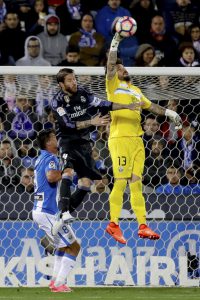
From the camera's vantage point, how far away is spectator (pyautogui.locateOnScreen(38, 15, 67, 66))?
709 inches

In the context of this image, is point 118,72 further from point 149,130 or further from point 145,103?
point 149,130

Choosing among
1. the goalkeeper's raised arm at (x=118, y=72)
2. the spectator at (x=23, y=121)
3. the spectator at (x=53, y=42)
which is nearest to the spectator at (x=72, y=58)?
the spectator at (x=53, y=42)

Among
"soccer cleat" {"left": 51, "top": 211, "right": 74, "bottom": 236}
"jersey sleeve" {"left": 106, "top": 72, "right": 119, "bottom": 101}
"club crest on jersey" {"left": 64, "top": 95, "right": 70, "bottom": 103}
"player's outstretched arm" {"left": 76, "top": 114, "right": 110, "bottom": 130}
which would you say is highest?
"jersey sleeve" {"left": 106, "top": 72, "right": 119, "bottom": 101}

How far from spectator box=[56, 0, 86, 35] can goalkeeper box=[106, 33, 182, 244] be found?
5.12 m

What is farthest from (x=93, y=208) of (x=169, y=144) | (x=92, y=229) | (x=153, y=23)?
(x=153, y=23)

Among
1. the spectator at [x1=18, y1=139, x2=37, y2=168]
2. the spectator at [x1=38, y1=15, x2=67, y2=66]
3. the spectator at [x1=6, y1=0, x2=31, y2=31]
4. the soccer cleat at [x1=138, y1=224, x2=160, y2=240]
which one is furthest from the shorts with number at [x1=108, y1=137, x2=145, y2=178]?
the spectator at [x1=6, y1=0, x2=31, y2=31]

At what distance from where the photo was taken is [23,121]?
47.3 ft

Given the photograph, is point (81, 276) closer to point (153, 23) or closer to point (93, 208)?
point (93, 208)

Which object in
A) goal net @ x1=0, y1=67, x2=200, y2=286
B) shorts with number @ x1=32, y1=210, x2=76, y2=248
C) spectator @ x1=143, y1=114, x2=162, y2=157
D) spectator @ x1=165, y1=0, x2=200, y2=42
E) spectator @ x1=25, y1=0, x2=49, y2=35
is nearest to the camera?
shorts with number @ x1=32, y1=210, x2=76, y2=248

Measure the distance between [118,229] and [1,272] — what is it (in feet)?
5.07

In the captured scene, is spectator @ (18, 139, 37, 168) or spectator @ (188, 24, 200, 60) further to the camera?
spectator @ (188, 24, 200, 60)

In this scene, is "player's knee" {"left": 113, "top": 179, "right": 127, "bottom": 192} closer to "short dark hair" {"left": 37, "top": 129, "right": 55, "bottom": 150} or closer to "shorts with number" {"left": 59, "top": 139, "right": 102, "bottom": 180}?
"shorts with number" {"left": 59, "top": 139, "right": 102, "bottom": 180}

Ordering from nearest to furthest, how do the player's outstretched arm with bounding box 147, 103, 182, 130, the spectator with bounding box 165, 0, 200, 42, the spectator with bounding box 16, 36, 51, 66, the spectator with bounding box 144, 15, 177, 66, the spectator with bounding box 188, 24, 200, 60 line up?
the player's outstretched arm with bounding box 147, 103, 182, 130, the spectator with bounding box 16, 36, 51, 66, the spectator with bounding box 144, 15, 177, 66, the spectator with bounding box 188, 24, 200, 60, the spectator with bounding box 165, 0, 200, 42

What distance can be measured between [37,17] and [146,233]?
20.3 feet
